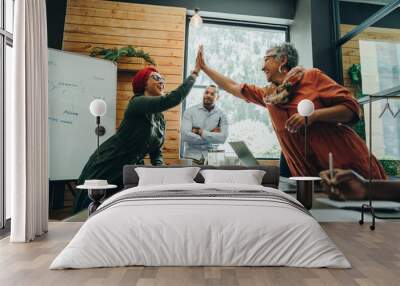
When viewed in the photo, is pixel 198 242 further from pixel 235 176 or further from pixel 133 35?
pixel 133 35

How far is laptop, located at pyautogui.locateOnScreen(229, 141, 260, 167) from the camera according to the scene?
198 inches

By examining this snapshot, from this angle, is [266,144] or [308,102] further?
[266,144]

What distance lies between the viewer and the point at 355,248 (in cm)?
329

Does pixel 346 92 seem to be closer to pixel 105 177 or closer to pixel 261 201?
pixel 261 201

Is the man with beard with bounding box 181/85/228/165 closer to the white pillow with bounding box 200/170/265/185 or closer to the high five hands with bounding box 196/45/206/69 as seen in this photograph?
the high five hands with bounding box 196/45/206/69

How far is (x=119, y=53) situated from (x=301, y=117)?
107 inches

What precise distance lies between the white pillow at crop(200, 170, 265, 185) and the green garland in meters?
1.86

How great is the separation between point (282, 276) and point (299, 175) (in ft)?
8.86

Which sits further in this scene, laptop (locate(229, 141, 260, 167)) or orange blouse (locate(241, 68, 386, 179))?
laptop (locate(229, 141, 260, 167))

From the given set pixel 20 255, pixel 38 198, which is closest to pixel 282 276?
pixel 20 255

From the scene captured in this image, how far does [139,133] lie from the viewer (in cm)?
493

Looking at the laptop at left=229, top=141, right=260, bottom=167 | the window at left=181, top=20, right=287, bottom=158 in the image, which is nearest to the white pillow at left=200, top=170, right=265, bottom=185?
the laptop at left=229, top=141, right=260, bottom=167

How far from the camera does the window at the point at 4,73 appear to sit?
3984 mm

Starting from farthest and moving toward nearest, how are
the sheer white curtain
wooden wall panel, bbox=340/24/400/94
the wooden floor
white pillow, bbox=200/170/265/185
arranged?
wooden wall panel, bbox=340/24/400/94
white pillow, bbox=200/170/265/185
the sheer white curtain
the wooden floor
